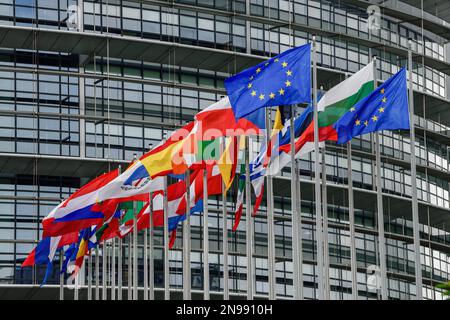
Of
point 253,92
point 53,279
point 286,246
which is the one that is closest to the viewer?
point 253,92

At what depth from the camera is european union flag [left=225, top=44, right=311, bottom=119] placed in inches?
1256

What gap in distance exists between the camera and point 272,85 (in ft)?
105

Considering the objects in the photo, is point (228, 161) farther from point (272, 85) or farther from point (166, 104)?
point (166, 104)

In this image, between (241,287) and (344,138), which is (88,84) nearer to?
(241,287)

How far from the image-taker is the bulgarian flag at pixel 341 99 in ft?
109

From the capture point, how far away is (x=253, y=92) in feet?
105

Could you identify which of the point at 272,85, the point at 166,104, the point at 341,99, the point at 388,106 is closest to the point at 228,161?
the point at 341,99

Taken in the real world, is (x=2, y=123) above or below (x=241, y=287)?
above

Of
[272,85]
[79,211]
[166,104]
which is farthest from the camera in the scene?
[166,104]

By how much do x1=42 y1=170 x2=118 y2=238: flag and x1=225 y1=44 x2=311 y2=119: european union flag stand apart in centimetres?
954

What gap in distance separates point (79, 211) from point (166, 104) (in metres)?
26.5

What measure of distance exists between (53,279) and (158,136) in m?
9.64

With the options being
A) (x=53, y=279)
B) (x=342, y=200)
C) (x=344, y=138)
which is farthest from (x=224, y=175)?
(x=342, y=200)

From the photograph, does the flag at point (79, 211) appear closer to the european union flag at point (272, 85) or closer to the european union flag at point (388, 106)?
the european union flag at point (272, 85)
